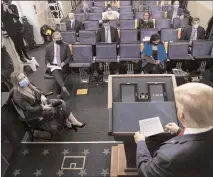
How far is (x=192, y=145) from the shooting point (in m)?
1.12

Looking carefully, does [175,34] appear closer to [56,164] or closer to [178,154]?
[56,164]

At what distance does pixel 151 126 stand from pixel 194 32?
4.26m

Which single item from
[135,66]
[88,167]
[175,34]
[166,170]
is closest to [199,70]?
[175,34]

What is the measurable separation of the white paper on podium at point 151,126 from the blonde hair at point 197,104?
1.31 feet

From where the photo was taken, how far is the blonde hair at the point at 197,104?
1.06m

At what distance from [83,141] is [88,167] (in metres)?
0.50

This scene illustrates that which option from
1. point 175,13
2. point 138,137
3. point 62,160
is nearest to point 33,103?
point 62,160

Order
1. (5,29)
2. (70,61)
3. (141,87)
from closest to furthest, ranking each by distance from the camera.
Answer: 1. (141,87)
2. (70,61)
3. (5,29)

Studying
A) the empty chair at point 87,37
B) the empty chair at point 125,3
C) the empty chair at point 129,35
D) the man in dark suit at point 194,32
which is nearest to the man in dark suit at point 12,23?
the empty chair at point 87,37

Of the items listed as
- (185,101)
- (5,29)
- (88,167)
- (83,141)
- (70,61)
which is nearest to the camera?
(185,101)

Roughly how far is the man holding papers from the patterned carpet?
1.81 metres

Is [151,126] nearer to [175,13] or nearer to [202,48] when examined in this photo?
[202,48]

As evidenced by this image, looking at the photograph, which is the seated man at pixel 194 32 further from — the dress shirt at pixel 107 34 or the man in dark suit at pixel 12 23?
the man in dark suit at pixel 12 23

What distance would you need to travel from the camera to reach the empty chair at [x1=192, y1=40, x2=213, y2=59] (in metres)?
4.41
